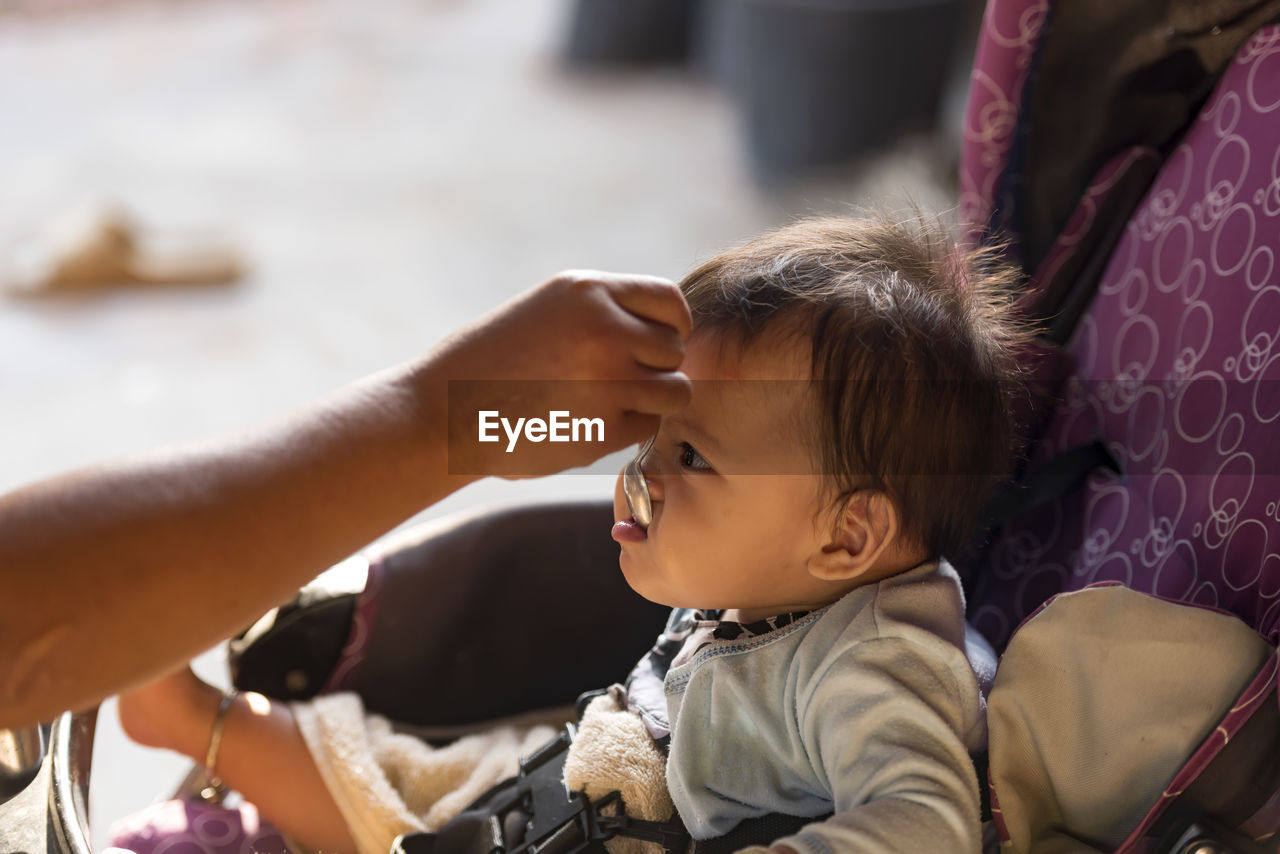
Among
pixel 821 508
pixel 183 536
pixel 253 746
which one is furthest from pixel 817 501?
pixel 253 746

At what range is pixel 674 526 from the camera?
2.34 feet

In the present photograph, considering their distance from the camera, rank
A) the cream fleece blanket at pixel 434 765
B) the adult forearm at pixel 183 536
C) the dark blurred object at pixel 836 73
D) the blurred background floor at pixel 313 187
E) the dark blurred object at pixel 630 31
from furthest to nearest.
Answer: the dark blurred object at pixel 630 31
the dark blurred object at pixel 836 73
the blurred background floor at pixel 313 187
the cream fleece blanket at pixel 434 765
the adult forearm at pixel 183 536

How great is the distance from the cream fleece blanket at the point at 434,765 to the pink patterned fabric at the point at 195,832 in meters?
0.06

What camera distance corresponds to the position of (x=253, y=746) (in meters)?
0.87

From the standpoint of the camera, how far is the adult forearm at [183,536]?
0.50 meters

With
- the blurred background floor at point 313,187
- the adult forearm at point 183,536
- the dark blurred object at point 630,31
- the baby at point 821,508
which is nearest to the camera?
the adult forearm at point 183,536

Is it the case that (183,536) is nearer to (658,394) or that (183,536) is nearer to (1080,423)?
(658,394)

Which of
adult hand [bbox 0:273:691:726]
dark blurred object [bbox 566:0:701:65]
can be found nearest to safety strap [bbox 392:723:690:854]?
adult hand [bbox 0:273:691:726]

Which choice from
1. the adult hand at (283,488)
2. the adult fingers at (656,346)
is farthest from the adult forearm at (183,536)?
the adult fingers at (656,346)

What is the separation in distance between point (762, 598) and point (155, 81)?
3.03 metres

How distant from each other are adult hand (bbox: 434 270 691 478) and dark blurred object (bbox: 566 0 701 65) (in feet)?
9.36

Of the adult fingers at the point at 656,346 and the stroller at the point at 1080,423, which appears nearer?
the adult fingers at the point at 656,346

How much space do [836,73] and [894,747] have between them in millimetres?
2092

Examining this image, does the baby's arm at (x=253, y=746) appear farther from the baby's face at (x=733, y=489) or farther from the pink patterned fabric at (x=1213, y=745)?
the pink patterned fabric at (x=1213, y=745)
